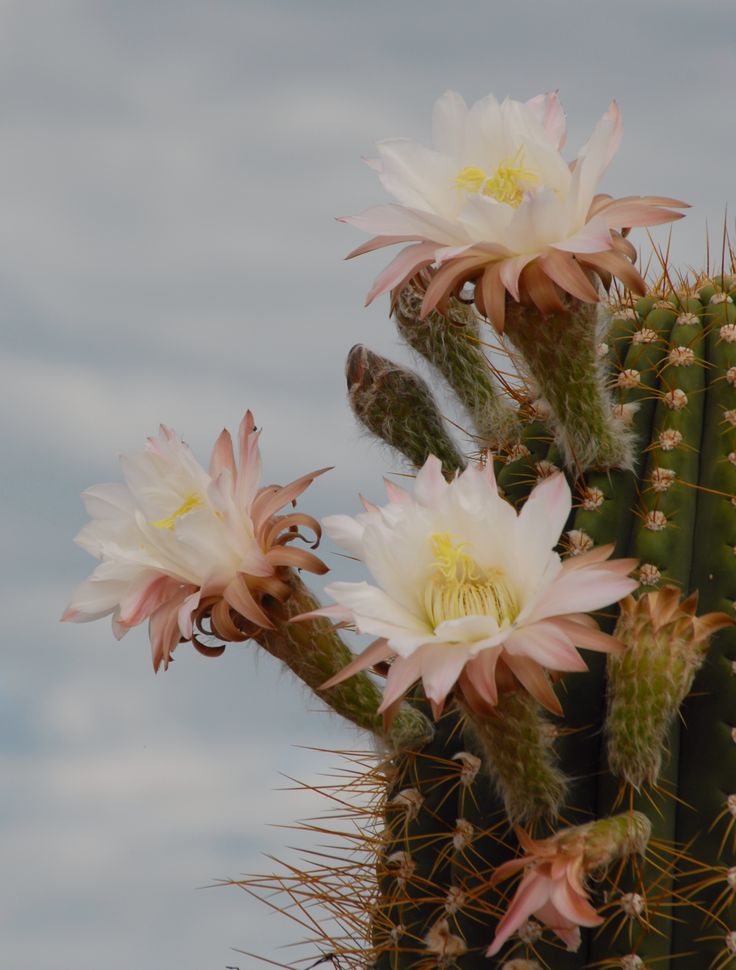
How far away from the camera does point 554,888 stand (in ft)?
4.51

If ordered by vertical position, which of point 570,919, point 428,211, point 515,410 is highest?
point 428,211

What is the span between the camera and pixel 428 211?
1655 millimetres

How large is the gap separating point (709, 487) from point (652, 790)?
41 centimetres

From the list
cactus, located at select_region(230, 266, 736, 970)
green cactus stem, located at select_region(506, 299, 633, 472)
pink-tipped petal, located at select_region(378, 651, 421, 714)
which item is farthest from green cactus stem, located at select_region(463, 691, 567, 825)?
green cactus stem, located at select_region(506, 299, 633, 472)

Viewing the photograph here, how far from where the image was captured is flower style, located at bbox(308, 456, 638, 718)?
1.35 meters

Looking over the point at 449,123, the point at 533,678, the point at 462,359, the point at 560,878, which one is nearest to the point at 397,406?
the point at 462,359

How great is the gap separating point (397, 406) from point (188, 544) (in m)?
0.50

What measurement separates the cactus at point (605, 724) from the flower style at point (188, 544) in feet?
0.61

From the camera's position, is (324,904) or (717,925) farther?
(324,904)

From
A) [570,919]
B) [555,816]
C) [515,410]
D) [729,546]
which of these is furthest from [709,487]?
[570,919]

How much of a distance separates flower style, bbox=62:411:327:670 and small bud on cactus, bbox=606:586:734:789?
1.16 feet

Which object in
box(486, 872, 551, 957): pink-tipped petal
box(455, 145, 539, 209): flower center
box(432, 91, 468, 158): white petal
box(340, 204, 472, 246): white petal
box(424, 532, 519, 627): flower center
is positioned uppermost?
box(432, 91, 468, 158): white petal

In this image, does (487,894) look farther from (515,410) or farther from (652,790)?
(515,410)

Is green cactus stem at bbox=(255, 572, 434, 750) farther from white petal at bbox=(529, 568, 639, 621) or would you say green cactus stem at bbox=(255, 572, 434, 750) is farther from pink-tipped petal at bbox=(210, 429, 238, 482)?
white petal at bbox=(529, 568, 639, 621)
